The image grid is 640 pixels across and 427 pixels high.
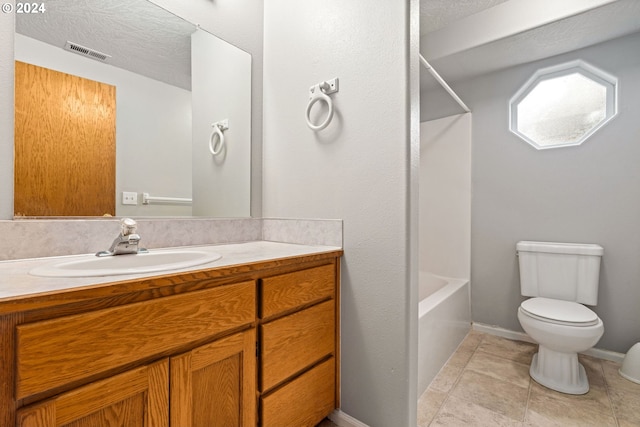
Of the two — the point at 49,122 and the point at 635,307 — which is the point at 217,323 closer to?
the point at 49,122

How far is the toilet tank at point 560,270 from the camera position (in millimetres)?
1957

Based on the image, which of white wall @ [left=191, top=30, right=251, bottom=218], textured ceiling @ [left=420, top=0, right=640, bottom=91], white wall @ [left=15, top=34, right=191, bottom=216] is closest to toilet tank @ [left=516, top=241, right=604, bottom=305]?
textured ceiling @ [left=420, top=0, right=640, bottom=91]

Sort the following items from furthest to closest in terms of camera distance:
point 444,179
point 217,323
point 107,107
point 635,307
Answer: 1. point 444,179
2. point 635,307
3. point 107,107
4. point 217,323

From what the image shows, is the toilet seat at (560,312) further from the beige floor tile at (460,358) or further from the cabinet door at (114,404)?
the cabinet door at (114,404)

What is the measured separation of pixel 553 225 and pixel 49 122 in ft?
9.96

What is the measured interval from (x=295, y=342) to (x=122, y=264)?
722 millimetres

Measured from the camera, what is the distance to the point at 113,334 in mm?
689

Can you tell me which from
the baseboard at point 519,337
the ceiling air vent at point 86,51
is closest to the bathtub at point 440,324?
the baseboard at point 519,337

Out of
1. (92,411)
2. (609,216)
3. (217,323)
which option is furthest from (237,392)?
(609,216)

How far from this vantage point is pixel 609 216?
79.1 inches

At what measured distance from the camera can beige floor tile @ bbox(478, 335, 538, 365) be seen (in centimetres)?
203

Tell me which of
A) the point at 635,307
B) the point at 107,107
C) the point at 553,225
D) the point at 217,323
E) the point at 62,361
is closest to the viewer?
the point at 62,361

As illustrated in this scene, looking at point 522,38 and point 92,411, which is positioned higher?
point 522,38

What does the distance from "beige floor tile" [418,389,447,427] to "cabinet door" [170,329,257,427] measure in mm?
892
